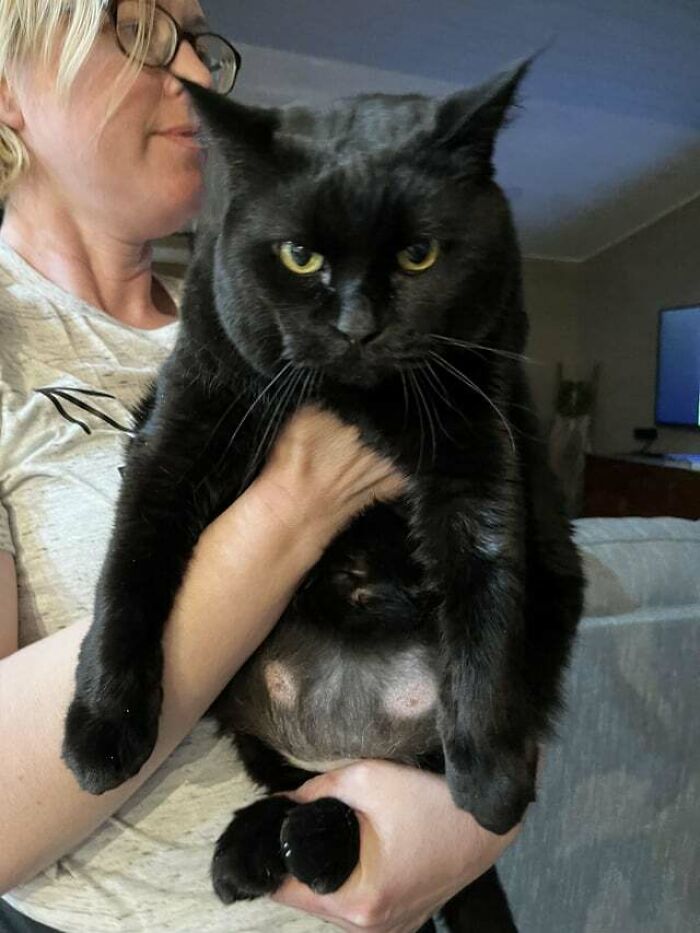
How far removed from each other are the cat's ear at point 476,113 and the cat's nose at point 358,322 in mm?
146

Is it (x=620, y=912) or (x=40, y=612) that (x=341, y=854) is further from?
(x=620, y=912)

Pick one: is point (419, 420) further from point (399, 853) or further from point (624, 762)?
A: point (624, 762)

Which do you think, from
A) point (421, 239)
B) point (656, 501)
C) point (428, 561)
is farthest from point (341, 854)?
point (656, 501)

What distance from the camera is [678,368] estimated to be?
14.6 feet

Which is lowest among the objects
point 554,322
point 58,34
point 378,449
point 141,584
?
point 141,584

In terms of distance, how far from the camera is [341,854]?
27.4 inches

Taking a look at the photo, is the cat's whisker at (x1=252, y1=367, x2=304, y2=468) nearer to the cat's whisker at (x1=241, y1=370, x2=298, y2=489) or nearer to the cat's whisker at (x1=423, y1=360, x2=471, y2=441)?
the cat's whisker at (x1=241, y1=370, x2=298, y2=489)

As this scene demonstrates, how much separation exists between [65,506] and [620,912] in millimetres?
1060

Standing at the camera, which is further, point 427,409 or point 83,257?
point 83,257

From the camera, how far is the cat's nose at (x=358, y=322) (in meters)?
0.60

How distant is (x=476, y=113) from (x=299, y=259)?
173 millimetres

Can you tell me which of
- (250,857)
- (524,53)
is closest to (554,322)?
(524,53)

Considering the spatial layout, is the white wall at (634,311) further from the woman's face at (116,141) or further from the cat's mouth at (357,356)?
Result: the cat's mouth at (357,356)

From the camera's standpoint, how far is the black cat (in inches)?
24.8
